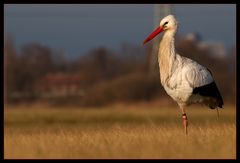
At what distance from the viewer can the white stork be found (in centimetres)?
1034

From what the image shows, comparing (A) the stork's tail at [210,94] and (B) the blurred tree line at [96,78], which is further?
(B) the blurred tree line at [96,78]

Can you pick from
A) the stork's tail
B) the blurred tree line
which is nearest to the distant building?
the blurred tree line

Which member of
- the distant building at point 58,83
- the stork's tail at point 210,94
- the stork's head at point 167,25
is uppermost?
the stork's head at point 167,25

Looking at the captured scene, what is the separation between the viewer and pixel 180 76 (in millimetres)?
10320

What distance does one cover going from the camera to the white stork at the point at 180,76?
10.3 metres

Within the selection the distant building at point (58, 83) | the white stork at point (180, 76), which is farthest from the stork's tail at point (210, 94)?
the distant building at point (58, 83)

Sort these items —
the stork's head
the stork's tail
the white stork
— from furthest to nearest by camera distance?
the stork's head < the stork's tail < the white stork

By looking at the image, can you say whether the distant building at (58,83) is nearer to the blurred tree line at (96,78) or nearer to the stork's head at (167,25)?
the blurred tree line at (96,78)

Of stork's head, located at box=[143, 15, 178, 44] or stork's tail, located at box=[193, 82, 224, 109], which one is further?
stork's head, located at box=[143, 15, 178, 44]

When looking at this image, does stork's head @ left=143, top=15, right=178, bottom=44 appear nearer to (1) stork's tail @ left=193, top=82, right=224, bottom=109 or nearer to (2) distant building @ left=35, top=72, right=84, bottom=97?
(1) stork's tail @ left=193, top=82, right=224, bottom=109

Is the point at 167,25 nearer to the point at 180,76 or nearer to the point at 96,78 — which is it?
the point at 180,76

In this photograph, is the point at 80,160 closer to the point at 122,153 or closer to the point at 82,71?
the point at 122,153

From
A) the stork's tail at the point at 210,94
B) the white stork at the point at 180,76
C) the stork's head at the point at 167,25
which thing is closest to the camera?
the white stork at the point at 180,76

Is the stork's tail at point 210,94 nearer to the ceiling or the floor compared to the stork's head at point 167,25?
nearer to the floor
